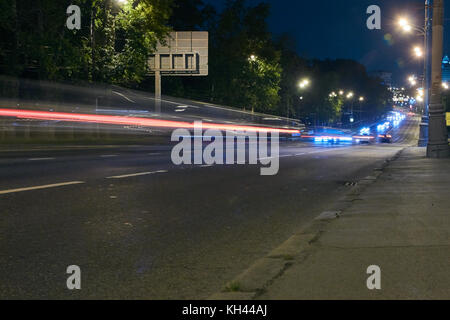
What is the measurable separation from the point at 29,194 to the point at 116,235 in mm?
3761

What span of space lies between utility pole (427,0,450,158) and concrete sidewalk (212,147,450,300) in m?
11.7

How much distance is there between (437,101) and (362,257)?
1649 cm

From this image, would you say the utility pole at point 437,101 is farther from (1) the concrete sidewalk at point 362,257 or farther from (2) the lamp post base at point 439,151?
(1) the concrete sidewalk at point 362,257

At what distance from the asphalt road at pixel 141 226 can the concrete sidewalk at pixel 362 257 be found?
39cm

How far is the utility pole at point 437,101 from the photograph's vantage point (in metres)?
21.0

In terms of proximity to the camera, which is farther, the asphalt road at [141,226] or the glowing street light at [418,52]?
the glowing street light at [418,52]

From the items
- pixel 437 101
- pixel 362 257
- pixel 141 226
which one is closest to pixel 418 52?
pixel 437 101

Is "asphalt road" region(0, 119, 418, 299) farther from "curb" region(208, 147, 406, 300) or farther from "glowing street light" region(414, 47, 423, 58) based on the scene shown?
"glowing street light" region(414, 47, 423, 58)

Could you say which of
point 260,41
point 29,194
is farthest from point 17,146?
point 260,41

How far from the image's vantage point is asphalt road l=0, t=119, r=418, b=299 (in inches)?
217

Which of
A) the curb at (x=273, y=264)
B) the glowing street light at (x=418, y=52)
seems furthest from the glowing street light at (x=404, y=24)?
the curb at (x=273, y=264)
